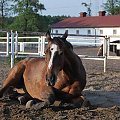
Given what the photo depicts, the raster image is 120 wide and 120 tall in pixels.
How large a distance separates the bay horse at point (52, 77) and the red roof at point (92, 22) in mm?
48188

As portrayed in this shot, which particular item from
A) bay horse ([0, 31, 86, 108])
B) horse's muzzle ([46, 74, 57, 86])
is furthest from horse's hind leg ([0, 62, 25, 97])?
horse's muzzle ([46, 74, 57, 86])

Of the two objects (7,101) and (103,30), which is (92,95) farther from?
(103,30)

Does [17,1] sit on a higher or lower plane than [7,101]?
higher

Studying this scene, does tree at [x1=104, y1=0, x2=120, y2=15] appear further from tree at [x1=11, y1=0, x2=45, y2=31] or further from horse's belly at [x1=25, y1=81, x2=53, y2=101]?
horse's belly at [x1=25, y1=81, x2=53, y2=101]

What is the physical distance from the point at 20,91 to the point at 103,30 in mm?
49214

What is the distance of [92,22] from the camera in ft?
184

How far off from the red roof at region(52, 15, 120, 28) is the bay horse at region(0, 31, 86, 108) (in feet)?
158

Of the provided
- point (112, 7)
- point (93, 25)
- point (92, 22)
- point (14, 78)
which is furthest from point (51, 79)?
point (112, 7)

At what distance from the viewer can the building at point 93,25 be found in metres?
53.8

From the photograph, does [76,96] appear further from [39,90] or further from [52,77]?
[52,77]

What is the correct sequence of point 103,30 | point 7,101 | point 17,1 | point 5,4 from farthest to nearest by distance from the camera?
point 103,30 < point 5,4 < point 17,1 < point 7,101

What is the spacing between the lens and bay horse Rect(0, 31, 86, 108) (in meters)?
4.65

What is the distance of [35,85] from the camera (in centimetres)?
559

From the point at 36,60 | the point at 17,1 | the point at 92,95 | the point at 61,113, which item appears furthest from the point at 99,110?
the point at 17,1
